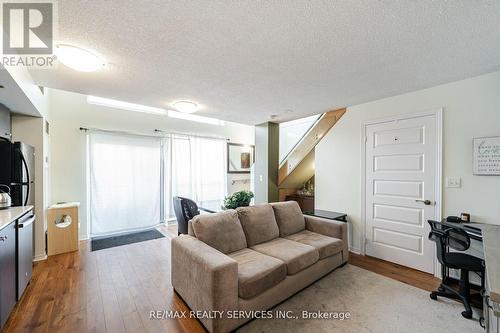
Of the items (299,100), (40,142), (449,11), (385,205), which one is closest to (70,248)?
(40,142)

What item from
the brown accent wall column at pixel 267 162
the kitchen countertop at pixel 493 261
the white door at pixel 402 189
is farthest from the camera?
the brown accent wall column at pixel 267 162

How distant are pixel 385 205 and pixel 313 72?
2.23 metres

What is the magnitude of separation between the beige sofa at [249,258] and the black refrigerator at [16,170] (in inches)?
82.4

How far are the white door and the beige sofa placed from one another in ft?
2.30

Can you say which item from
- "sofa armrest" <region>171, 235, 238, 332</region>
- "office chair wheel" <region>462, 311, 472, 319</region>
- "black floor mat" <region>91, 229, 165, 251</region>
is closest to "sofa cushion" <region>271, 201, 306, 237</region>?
"sofa armrest" <region>171, 235, 238, 332</region>

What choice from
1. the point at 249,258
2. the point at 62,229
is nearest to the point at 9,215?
the point at 62,229

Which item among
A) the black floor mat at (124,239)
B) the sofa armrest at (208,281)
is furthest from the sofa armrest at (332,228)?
the black floor mat at (124,239)

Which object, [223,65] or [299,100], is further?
[299,100]

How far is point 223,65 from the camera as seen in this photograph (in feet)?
6.89

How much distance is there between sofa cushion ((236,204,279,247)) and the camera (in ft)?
8.46

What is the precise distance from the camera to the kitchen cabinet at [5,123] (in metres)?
2.39

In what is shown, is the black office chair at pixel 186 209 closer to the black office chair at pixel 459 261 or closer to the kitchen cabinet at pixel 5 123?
the kitchen cabinet at pixel 5 123

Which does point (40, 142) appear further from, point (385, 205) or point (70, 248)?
point (385, 205)

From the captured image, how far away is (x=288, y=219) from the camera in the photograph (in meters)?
3.00
